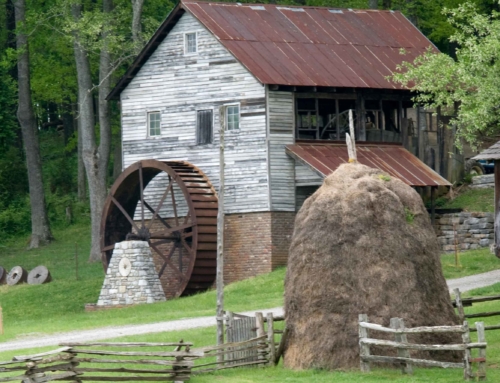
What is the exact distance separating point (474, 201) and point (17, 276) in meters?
15.2

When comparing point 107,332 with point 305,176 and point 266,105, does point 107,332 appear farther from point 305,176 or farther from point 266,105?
point 266,105

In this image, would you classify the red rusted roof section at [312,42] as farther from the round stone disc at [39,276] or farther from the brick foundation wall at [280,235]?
the round stone disc at [39,276]

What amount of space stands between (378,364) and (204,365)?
3592mm

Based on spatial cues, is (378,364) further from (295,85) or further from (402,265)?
(295,85)

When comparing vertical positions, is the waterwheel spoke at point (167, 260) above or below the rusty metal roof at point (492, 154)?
below

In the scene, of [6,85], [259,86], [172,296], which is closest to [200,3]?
[259,86]

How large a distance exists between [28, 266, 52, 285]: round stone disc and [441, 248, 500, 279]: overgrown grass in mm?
13295

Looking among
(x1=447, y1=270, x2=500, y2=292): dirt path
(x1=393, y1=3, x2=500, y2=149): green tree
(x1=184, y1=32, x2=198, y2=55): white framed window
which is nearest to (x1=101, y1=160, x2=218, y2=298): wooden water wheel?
(x1=184, y1=32, x2=198, y2=55): white framed window

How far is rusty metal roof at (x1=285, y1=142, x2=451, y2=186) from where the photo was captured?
41.7 m

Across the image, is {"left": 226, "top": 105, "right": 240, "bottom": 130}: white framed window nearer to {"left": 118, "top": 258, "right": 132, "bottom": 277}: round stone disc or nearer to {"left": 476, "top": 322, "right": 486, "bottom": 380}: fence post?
{"left": 118, "top": 258, "right": 132, "bottom": 277}: round stone disc

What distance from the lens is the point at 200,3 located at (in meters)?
45.2

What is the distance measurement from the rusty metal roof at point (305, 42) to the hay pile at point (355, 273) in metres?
18.0

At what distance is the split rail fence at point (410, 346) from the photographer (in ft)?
72.1

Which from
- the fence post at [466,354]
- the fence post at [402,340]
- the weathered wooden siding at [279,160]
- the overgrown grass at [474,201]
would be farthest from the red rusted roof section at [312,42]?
the fence post at [466,354]
